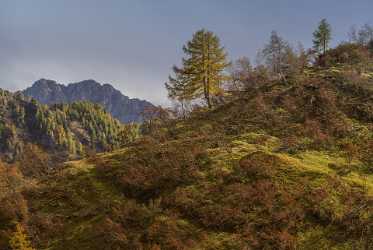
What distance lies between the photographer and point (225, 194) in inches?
806

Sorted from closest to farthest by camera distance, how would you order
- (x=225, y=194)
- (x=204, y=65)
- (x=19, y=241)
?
1. (x=19, y=241)
2. (x=225, y=194)
3. (x=204, y=65)

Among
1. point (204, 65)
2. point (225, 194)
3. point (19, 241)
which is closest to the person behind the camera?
point (19, 241)

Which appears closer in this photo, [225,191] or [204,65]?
[225,191]

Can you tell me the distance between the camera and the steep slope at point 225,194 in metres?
17.1

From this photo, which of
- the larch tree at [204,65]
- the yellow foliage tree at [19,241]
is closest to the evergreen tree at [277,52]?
the larch tree at [204,65]

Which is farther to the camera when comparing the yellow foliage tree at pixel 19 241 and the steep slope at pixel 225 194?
the yellow foliage tree at pixel 19 241

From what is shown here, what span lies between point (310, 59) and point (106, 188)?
6525 centimetres

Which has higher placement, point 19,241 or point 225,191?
point 225,191

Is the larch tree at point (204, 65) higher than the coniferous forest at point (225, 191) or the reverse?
higher

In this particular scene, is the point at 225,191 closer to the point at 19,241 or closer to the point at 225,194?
the point at 225,194

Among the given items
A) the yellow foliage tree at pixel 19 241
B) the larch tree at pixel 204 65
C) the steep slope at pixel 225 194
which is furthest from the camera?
the larch tree at pixel 204 65

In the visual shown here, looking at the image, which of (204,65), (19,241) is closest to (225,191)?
(19,241)

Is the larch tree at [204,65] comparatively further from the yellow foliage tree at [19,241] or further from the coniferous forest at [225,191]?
the yellow foliage tree at [19,241]

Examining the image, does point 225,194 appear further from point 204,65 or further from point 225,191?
point 204,65
